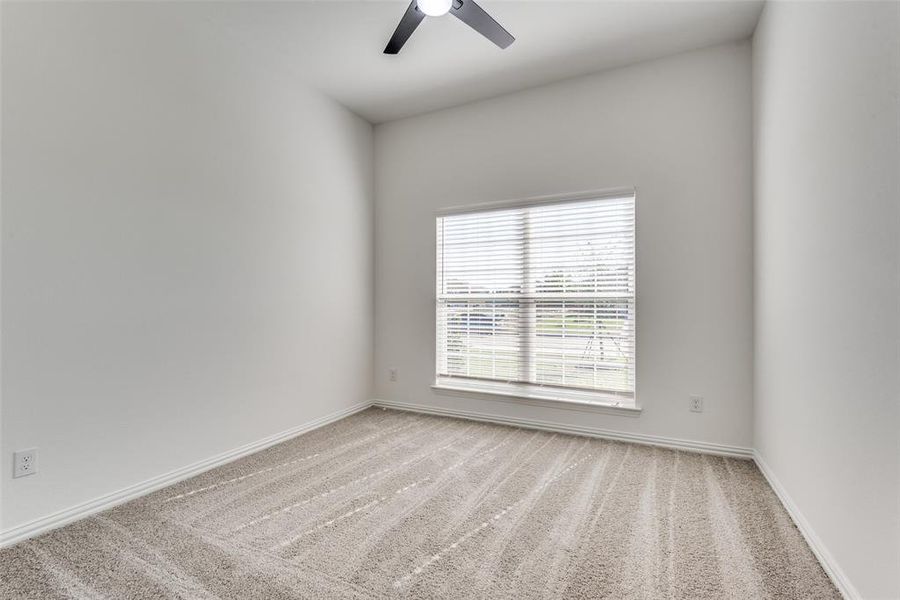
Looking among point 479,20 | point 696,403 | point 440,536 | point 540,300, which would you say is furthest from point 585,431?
point 479,20

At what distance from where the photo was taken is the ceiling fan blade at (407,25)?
1944mm

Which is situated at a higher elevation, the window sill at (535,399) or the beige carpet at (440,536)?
the window sill at (535,399)

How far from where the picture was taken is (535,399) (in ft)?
10.7

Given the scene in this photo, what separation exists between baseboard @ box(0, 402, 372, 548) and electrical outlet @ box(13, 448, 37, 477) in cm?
22

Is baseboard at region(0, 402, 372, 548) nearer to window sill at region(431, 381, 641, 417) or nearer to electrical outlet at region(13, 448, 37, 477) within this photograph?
electrical outlet at region(13, 448, 37, 477)

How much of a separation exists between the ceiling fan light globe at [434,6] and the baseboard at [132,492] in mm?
2755

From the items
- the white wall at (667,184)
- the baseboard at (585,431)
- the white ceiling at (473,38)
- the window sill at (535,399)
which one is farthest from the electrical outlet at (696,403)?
the white ceiling at (473,38)

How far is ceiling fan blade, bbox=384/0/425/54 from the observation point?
1944 millimetres

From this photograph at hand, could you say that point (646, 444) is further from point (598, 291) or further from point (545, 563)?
point (545, 563)

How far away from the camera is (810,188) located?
1757mm

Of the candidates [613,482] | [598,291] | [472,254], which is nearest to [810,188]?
[598,291]

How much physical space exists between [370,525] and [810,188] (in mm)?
2413

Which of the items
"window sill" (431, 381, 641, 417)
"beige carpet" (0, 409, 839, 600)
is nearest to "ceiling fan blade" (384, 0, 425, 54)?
"beige carpet" (0, 409, 839, 600)

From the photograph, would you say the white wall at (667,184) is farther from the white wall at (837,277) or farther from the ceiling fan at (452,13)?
the ceiling fan at (452,13)
